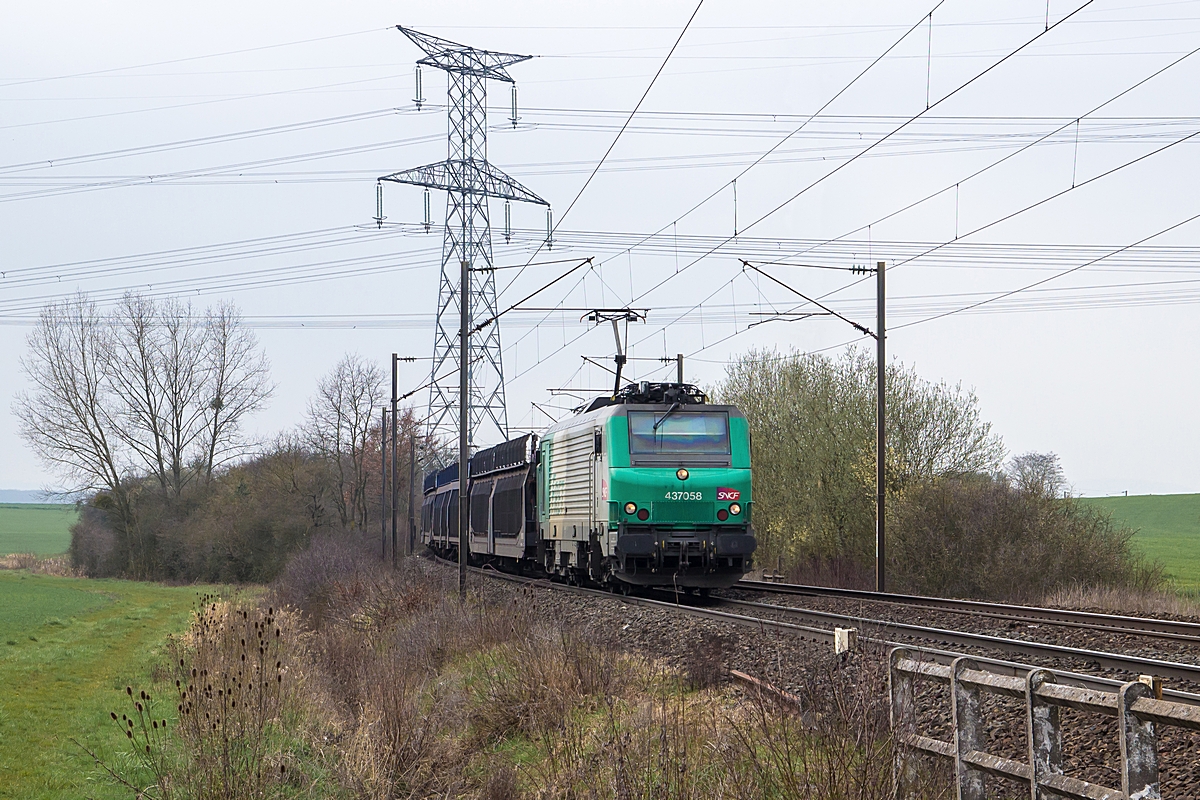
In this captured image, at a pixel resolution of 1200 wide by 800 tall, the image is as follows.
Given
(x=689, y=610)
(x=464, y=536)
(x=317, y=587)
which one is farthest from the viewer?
(x=317, y=587)

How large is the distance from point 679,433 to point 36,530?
444 ft

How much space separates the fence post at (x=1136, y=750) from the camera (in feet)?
19.6

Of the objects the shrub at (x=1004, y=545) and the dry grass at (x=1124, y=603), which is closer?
the dry grass at (x=1124, y=603)

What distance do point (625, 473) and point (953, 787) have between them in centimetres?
1338

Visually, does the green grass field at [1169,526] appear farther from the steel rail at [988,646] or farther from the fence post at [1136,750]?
the fence post at [1136,750]

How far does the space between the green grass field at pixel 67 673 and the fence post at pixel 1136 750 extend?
1022 centimetres

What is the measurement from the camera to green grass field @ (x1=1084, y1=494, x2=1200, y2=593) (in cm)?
5132

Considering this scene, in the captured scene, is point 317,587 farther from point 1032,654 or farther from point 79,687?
point 1032,654

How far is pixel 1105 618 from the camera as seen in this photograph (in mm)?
16422

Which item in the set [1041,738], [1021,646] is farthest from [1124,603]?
[1041,738]

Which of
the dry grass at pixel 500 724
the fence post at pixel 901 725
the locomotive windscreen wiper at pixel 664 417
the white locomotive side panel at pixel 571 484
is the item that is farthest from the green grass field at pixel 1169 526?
the fence post at pixel 901 725

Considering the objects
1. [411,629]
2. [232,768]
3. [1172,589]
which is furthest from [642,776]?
[1172,589]

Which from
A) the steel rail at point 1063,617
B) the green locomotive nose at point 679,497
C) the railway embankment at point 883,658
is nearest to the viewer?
the railway embankment at point 883,658

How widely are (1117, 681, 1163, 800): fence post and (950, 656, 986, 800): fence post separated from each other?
1.25m
